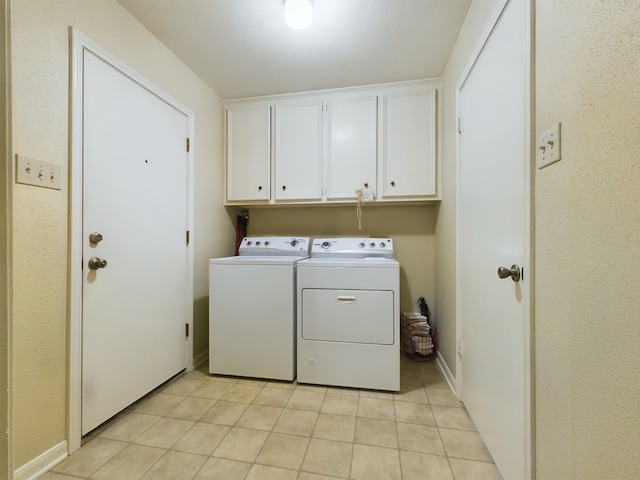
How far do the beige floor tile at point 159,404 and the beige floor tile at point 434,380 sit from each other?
64.3 inches

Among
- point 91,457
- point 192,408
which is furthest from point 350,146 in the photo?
point 91,457

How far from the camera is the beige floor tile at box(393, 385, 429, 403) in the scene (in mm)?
1721

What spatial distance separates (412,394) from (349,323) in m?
0.60

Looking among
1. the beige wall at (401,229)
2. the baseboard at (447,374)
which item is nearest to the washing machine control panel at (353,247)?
the beige wall at (401,229)

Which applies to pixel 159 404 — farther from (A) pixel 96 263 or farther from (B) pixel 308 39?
(B) pixel 308 39

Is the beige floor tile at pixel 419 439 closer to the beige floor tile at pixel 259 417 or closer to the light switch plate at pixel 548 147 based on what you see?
the beige floor tile at pixel 259 417

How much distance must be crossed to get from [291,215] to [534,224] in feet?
6.93

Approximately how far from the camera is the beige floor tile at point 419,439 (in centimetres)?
129

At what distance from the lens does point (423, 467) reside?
3.91 feet

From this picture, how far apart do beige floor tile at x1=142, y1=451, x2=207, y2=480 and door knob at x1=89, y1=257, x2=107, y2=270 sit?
0.95m

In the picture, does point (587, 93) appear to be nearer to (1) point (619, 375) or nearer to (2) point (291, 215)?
(1) point (619, 375)

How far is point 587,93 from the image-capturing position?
689 mm

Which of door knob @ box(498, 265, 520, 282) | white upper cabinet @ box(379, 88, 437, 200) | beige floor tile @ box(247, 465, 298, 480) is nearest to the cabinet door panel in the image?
white upper cabinet @ box(379, 88, 437, 200)

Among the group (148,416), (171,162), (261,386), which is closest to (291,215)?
(171,162)
